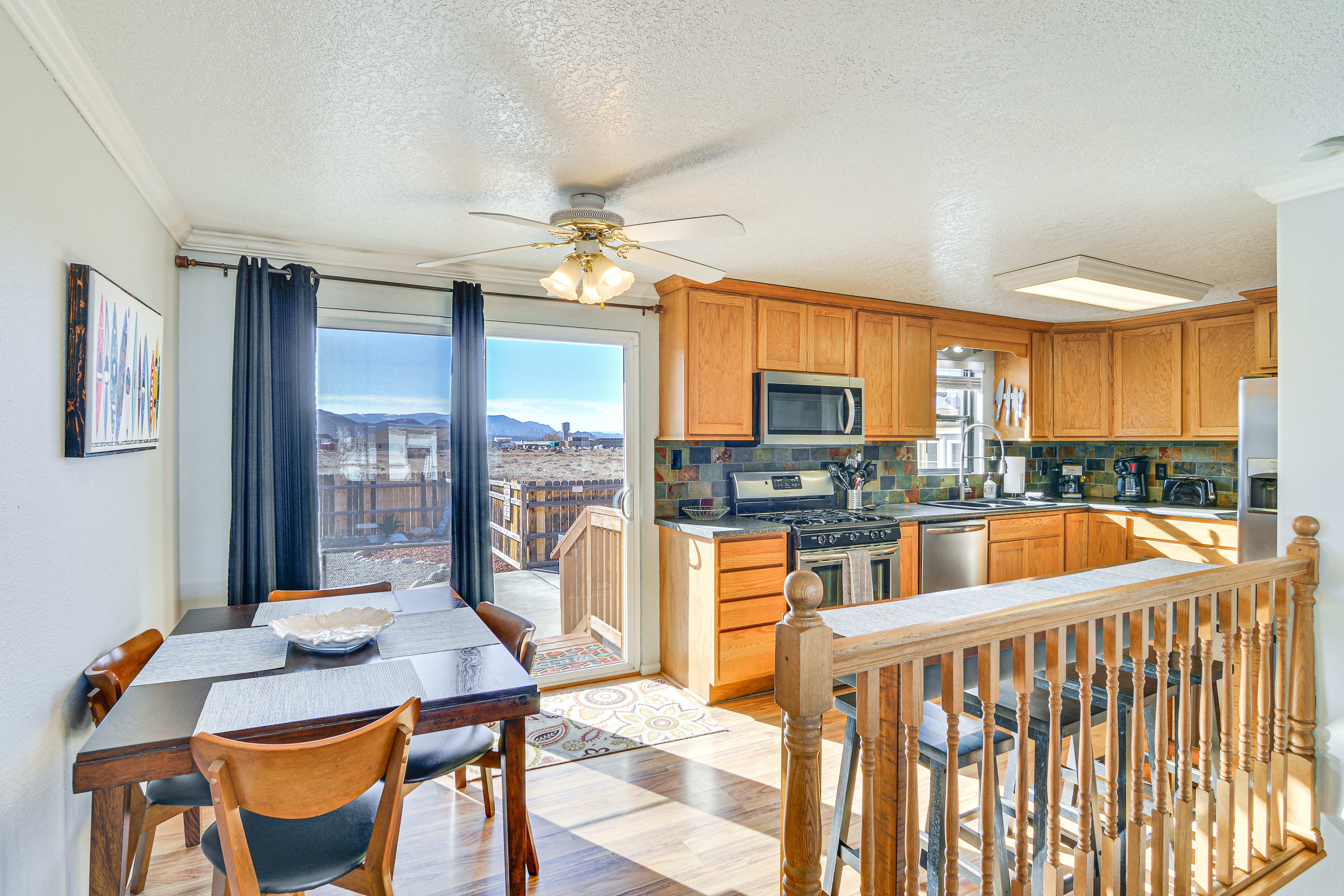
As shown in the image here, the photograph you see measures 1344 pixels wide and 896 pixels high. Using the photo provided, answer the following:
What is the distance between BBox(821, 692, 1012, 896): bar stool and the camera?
5.16ft

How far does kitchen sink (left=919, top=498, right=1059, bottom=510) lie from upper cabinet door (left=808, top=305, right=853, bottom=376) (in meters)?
1.35

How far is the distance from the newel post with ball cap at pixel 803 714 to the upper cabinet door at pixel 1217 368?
15.3 ft

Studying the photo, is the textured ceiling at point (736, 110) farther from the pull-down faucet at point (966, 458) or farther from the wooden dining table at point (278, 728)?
the pull-down faucet at point (966, 458)

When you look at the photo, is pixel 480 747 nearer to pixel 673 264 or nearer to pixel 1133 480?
pixel 673 264

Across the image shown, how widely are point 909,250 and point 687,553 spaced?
6.53ft

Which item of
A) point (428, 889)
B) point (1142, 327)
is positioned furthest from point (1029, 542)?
point (428, 889)

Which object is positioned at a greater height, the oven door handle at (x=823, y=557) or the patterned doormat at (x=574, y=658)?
the oven door handle at (x=823, y=557)

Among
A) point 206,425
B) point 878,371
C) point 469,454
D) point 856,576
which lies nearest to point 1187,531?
point 878,371

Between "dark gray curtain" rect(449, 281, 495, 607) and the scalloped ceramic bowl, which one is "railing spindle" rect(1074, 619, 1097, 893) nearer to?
the scalloped ceramic bowl

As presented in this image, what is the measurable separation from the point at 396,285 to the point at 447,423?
75 cm

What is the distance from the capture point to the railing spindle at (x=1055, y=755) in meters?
1.56

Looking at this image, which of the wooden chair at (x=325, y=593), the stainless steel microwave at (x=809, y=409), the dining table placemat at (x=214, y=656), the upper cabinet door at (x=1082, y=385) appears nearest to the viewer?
the dining table placemat at (x=214, y=656)

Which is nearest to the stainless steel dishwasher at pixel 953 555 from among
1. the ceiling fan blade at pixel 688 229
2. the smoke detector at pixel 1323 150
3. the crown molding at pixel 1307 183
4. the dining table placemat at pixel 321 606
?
the crown molding at pixel 1307 183

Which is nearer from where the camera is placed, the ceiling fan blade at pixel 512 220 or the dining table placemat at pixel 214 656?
the dining table placemat at pixel 214 656
